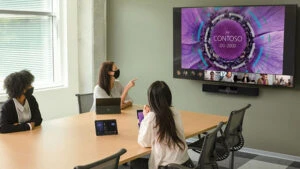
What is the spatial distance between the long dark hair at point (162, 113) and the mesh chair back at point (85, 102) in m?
1.92

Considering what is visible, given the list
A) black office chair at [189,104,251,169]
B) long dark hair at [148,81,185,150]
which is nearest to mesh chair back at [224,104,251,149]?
black office chair at [189,104,251,169]

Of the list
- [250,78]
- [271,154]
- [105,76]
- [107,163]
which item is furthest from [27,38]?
[107,163]

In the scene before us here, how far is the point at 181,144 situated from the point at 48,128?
1.29m

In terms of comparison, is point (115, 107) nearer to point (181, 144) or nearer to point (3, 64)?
point (181, 144)

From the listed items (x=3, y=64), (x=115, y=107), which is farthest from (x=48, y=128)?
(x=3, y=64)

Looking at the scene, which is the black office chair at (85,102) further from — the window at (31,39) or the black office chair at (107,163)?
the black office chair at (107,163)

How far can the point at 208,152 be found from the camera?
3.24 meters

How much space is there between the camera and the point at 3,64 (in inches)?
225

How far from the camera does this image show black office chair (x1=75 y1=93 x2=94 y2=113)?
4.80 m

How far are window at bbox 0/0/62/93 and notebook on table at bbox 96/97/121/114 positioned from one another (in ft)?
6.58

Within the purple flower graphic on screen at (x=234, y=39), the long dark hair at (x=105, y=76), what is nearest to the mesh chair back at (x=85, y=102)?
the long dark hair at (x=105, y=76)

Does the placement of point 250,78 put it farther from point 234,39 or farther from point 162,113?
point 162,113

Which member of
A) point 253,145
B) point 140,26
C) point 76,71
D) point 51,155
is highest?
point 140,26

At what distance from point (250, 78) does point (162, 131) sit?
8.58 ft
